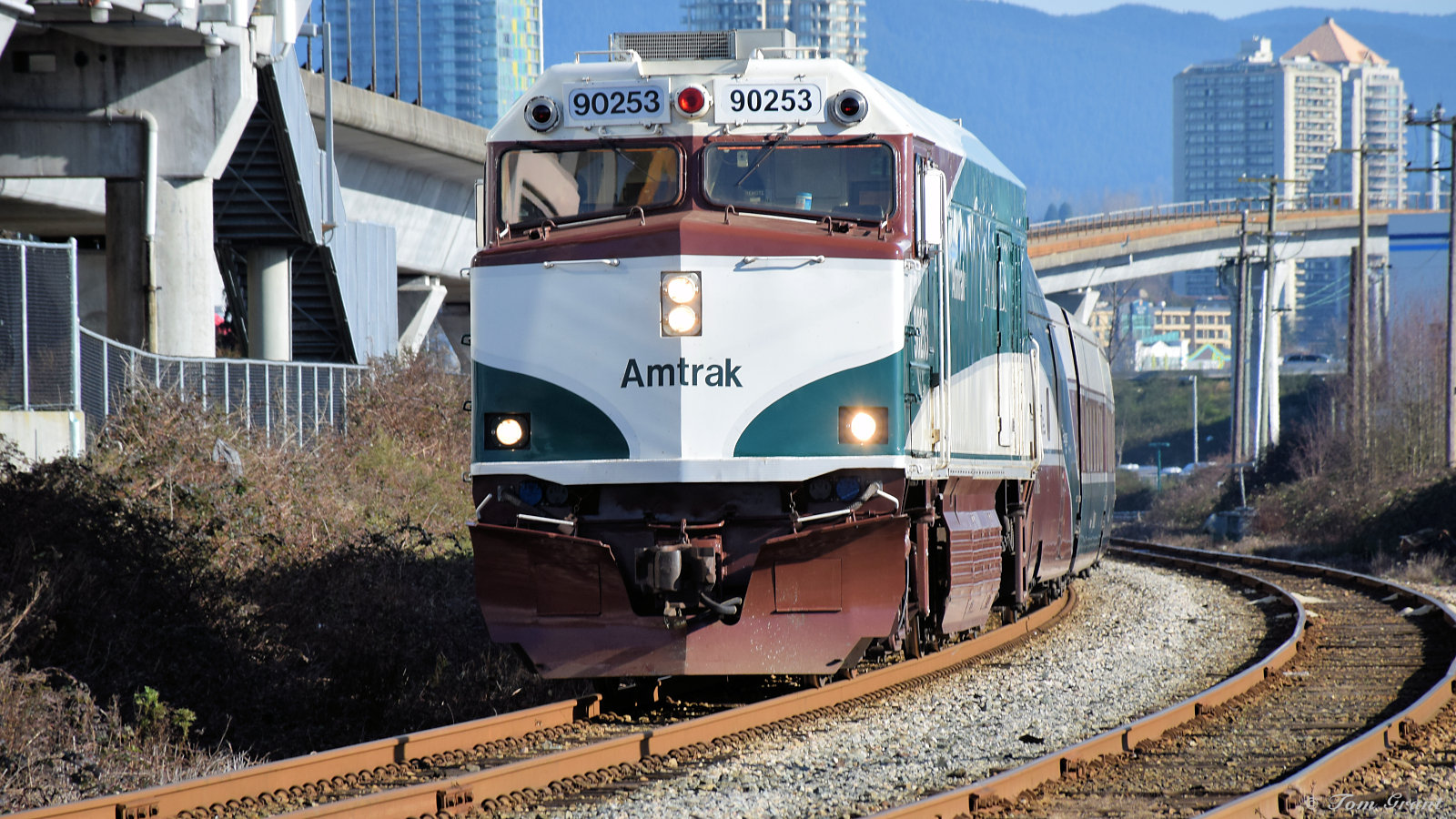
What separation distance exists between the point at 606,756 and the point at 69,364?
8744 mm

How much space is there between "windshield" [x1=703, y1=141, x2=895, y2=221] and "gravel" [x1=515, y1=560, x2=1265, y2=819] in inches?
123

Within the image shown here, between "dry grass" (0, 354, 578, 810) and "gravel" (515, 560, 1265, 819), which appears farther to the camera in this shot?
"dry grass" (0, 354, 578, 810)

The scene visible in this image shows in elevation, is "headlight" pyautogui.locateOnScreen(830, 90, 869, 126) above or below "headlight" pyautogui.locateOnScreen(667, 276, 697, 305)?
above

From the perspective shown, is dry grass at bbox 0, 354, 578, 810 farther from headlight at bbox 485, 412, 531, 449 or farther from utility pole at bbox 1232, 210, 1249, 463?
utility pole at bbox 1232, 210, 1249, 463

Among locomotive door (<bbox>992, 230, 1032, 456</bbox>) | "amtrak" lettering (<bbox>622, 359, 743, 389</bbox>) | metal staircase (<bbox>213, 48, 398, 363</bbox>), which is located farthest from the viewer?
metal staircase (<bbox>213, 48, 398, 363</bbox>)

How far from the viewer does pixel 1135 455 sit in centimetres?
9525

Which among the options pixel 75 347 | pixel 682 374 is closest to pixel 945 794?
pixel 682 374

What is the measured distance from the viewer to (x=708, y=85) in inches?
369

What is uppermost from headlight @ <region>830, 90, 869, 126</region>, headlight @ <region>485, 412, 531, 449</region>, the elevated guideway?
the elevated guideway

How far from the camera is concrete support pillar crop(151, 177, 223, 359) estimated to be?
827 inches

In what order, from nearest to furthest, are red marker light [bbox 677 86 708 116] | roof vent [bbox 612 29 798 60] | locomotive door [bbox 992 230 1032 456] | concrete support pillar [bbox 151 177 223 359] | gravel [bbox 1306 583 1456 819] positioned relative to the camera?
gravel [bbox 1306 583 1456 819]
red marker light [bbox 677 86 708 116]
roof vent [bbox 612 29 798 60]
locomotive door [bbox 992 230 1032 456]
concrete support pillar [bbox 151 177 223 359]

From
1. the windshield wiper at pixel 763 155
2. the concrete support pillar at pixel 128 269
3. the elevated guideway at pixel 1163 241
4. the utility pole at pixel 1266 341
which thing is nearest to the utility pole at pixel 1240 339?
the utility pole at pixel 1266 341

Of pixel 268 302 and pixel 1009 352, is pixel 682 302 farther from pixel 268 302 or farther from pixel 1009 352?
pixel 268 302

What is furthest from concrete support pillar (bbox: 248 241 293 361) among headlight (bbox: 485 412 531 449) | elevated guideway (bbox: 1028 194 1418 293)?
elevated guideway (bbox: 1028 194 1418 293)
